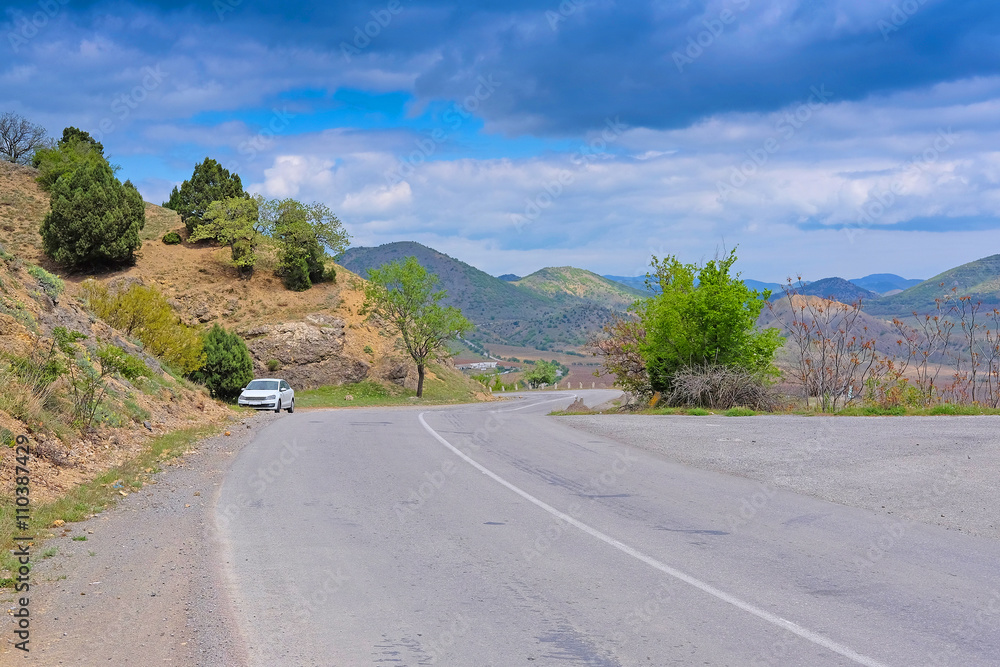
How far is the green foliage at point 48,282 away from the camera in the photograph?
21.8m

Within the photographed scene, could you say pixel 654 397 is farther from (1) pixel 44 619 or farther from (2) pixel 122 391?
(1) pixel 44 619

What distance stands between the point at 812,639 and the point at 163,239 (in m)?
58.5

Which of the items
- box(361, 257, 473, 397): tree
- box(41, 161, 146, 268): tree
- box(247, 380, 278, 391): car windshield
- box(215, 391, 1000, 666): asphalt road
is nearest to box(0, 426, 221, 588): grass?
box(215, 391, 1000, 666): asphalt road

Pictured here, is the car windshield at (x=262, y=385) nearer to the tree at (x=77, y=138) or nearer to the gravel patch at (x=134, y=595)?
the gravel patch at (x=134, y=595)

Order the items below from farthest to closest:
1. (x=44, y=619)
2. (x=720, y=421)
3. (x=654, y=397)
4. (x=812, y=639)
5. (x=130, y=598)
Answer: (x=654, y=397)
(x=720, y=421)
(x=130, y=598)
(x=44, y=619)
(x=812, y=639)

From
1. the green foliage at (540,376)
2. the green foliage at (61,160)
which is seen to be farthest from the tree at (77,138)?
the green foliage at (540,376)

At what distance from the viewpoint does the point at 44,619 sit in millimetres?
5379

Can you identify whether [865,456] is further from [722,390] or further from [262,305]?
[262,305]

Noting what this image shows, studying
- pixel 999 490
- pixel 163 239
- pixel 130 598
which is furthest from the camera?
pixel 163 239

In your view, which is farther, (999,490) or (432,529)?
(999,490)

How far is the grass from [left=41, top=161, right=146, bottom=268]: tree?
127ft

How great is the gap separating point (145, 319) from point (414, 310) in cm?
2239

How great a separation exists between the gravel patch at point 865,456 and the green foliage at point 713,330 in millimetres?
6355

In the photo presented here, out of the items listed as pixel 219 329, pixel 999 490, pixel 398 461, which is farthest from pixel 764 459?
pixel 219 329
